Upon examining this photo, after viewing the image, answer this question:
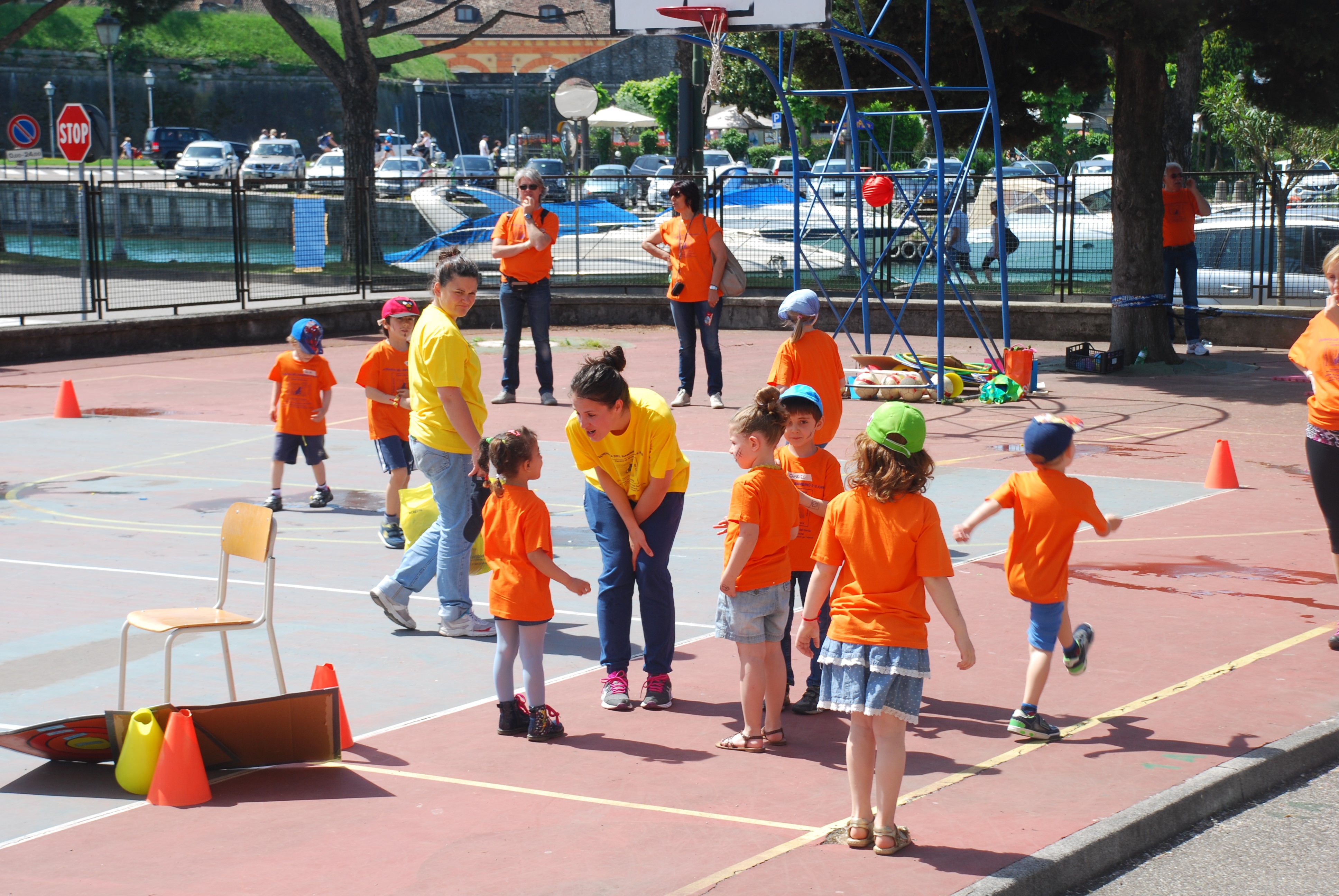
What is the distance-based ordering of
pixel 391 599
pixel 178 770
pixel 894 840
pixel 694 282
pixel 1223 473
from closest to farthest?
pixel 894 840 → pixel 178 770 → pixel 391 599 → pixel 1223 473 → pixel 694 282

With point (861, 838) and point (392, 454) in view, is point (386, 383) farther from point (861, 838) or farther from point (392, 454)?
point (861, 838)

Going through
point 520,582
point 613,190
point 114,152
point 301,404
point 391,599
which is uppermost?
point 114,152

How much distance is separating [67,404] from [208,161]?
141 ft

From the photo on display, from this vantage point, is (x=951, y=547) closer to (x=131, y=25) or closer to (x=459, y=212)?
(x=459, y=212)

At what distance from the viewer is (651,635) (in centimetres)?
606

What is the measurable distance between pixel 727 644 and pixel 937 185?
8.26 metres

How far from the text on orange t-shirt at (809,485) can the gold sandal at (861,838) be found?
1490 millimetres

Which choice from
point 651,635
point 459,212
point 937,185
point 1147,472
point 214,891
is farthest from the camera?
point 459,212

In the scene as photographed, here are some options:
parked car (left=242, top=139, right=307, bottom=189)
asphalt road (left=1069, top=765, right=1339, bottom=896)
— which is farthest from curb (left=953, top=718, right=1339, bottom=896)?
parked car (left=242, top=139, right=307, bottom=189)

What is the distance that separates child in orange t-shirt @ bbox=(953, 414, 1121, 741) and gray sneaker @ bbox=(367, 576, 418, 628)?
291cm

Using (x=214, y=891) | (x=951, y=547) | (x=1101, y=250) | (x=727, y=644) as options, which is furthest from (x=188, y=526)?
(x=1101, y=250)

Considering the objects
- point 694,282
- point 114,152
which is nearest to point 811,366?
point 694,282

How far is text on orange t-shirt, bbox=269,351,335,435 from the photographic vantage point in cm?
996

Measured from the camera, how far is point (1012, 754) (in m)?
5.50
